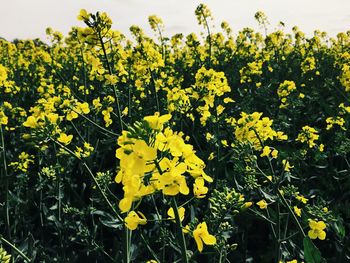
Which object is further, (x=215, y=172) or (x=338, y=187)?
(x=338, y=187)

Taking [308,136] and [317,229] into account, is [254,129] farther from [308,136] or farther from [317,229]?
[308,136]

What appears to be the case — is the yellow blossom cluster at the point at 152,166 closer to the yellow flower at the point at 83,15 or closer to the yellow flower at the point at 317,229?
the yellow flower at the point at 317,229

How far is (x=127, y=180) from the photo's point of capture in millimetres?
1153

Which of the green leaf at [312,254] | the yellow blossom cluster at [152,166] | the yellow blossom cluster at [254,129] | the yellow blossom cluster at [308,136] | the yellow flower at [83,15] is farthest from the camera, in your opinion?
the yellow blossom cluster at [308,136]

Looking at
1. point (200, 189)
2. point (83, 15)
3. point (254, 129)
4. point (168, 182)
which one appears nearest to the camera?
point (168, 182)

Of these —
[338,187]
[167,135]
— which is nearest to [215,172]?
[338,187]

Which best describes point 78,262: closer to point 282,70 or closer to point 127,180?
point 127,180

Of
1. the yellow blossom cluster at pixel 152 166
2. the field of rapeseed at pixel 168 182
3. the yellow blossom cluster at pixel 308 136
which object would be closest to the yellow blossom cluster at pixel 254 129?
the field of rapeseed at pixel 168 182

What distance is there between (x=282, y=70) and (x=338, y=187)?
5.14m

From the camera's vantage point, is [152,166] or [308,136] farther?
[308,136]

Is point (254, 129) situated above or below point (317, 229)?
above

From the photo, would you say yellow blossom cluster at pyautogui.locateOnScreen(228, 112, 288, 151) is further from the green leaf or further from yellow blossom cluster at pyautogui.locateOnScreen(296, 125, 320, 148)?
the green leaf

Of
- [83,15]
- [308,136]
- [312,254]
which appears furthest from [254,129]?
[83,15]

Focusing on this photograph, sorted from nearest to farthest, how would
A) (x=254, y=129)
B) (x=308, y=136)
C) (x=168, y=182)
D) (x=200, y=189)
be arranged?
(x=168, y=182) → (x=200, y=189) → (x=254, y=129) → (x=308, y=136)
